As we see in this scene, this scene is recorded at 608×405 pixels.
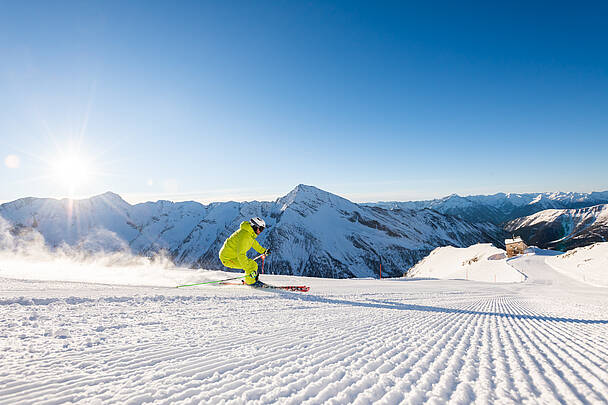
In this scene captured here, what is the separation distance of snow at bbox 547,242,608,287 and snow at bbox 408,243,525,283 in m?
6.31

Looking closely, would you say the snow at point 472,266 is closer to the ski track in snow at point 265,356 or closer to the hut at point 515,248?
the hut at point 515,248

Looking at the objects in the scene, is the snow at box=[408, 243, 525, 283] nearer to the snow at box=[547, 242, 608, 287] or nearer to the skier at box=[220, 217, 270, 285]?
the snow at box=[547, 242, 608, 287]

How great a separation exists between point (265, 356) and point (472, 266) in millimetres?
65282

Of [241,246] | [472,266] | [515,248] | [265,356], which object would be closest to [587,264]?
[472,266]

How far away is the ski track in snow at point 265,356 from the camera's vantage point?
283 cm

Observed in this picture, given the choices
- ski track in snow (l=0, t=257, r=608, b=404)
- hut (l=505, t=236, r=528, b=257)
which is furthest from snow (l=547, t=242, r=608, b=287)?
ski track in snow (l=0, t=257, r=608, b=404)

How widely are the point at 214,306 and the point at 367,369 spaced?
4.62 metres

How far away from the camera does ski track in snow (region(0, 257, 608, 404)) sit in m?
2.83

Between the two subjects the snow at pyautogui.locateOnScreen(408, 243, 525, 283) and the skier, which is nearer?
the skier

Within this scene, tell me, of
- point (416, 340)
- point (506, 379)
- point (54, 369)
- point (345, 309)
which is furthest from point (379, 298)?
point (54, 369)

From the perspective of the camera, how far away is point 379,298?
10.9 m

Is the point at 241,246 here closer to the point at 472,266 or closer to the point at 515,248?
the point at 472,266

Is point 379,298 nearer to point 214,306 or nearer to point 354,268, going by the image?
point 214,306

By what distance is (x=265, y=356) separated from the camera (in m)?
3.89
